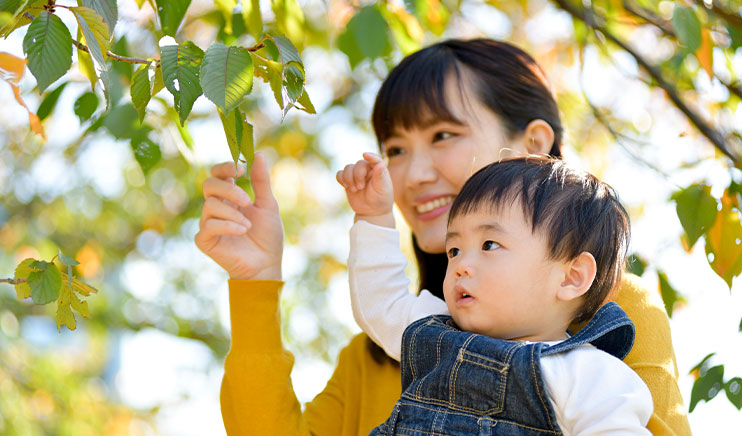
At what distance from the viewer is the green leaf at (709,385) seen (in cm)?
172

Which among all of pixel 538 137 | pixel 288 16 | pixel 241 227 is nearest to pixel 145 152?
pixel 241 227

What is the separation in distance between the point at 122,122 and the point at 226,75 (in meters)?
0.94

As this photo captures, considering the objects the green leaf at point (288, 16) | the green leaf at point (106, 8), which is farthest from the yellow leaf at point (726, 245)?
the green leaf at point (106, 8)

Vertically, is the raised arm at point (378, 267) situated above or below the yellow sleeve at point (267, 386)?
above

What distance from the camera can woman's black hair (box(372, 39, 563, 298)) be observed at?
6.04 ft

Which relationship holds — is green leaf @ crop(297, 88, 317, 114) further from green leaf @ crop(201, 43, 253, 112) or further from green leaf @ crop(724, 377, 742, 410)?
green leaf @ crop(724, 377, 742, 410)

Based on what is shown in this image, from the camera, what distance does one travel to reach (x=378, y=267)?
5.15ft

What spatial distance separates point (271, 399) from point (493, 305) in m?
0.59

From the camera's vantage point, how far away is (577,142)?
14.5 feet

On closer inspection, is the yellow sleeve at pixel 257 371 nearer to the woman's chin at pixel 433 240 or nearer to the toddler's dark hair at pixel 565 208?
the woman's chin at pixel 433 240

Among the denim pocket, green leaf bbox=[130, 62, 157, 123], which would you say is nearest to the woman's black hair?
the denim pocket

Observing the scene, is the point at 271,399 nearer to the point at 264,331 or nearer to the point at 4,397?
the point at 264,331

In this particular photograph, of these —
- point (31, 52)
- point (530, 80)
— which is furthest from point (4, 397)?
point (31, 52)

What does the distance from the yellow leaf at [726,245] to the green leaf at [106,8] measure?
4.08ft
